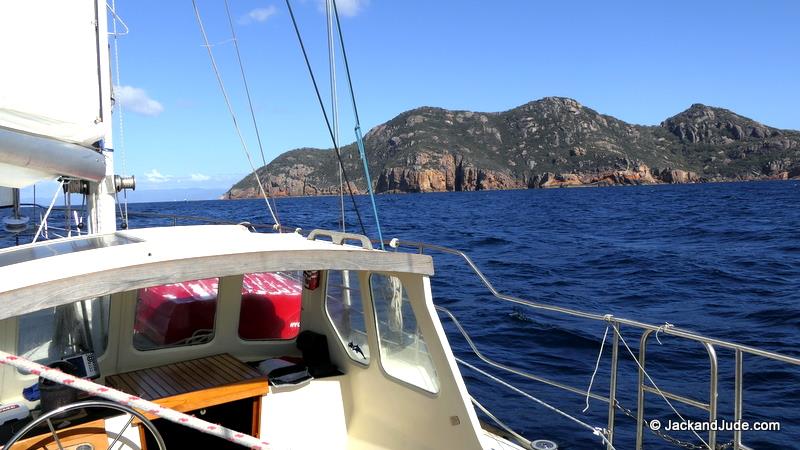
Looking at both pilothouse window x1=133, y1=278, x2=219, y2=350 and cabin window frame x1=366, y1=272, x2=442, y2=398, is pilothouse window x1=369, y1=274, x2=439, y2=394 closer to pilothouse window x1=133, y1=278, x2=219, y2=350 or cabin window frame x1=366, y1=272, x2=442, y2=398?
cabin window frame x1=366, y1=272, x2=442, y2=398

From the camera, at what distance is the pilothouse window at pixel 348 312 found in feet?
16.8

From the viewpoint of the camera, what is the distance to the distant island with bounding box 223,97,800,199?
155 metres

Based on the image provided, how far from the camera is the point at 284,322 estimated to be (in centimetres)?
585

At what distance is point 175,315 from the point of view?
204 inches

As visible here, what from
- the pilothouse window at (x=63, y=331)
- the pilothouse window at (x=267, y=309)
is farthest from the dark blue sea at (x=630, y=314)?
the pilothouse window at (x=63, y=331)

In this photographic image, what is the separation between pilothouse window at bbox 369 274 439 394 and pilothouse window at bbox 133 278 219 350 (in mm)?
1531

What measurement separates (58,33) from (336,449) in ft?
12.0

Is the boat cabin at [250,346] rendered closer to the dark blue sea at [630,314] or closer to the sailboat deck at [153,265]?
the sailboat deck at [153,265]

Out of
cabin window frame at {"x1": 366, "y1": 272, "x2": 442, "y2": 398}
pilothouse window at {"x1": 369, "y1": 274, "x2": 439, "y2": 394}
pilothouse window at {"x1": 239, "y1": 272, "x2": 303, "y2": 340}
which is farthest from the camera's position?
pilothouse window at {"x1": 239, "y1": 272, "x2": 303, "y2": 340}

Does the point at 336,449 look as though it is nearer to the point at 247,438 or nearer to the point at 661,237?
the point at 247,438

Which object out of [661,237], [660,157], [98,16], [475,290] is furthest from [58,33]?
[660,157]

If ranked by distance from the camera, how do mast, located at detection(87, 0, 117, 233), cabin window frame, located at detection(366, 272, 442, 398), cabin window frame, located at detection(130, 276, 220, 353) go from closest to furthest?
cabin window frame, located at detection(366, 272, 442, 398) < cabin window frame, located at detection(130, 276, 220, 353) < mast, located at detection(87, 0, 117, 233)

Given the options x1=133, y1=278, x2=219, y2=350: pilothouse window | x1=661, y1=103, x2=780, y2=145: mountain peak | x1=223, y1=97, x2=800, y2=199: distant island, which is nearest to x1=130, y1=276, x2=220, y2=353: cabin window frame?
x1=133, y1=278, x2=219, y2=350: pilothouse window

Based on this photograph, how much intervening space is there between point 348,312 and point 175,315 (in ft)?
4.54
